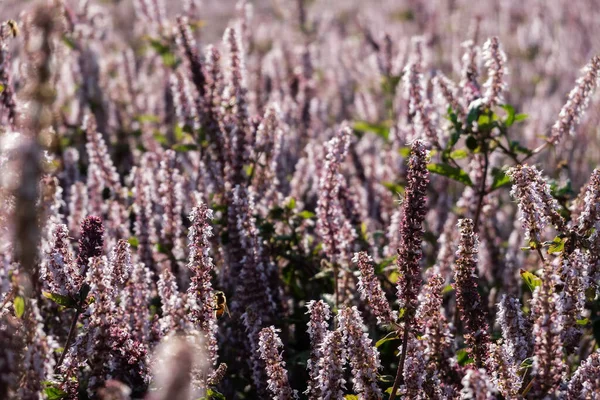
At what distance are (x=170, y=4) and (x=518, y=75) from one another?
503 inches

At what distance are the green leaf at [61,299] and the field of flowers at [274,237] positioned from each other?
0.04 feet

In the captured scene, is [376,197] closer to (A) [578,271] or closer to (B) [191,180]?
(B) [191,180]

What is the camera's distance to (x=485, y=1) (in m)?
16.3

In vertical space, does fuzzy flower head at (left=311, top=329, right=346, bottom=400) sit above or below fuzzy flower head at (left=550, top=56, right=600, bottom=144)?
below

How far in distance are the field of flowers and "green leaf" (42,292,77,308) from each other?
0.4 inches

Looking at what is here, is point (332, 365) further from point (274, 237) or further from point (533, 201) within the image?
point (274, 237)

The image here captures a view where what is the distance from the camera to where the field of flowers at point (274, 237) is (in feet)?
8.76

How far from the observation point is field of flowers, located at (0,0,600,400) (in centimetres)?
267

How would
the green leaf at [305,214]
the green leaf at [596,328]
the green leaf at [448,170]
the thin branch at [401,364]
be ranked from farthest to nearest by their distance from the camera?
the green leaf at [305,214]
the green leaf at [448,170]
the green leaf at [596,328]
the thin branch at [401,364]

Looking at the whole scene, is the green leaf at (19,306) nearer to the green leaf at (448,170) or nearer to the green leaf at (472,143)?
the green leaf at (448,170)

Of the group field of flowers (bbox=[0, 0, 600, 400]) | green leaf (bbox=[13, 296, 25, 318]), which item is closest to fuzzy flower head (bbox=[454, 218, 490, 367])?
field of flowers (bbox=[0, 0, 600, 400])

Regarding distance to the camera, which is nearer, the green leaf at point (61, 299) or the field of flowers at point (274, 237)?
the field of flowers at point (274, 237)

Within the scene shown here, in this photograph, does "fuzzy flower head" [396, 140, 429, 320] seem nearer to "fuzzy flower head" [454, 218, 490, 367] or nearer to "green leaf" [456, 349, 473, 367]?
"fuzzy flower head" [454, 218, 490, 367]

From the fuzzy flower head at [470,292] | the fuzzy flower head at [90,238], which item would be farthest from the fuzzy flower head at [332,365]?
the fuzzy flower head at [90,238]
